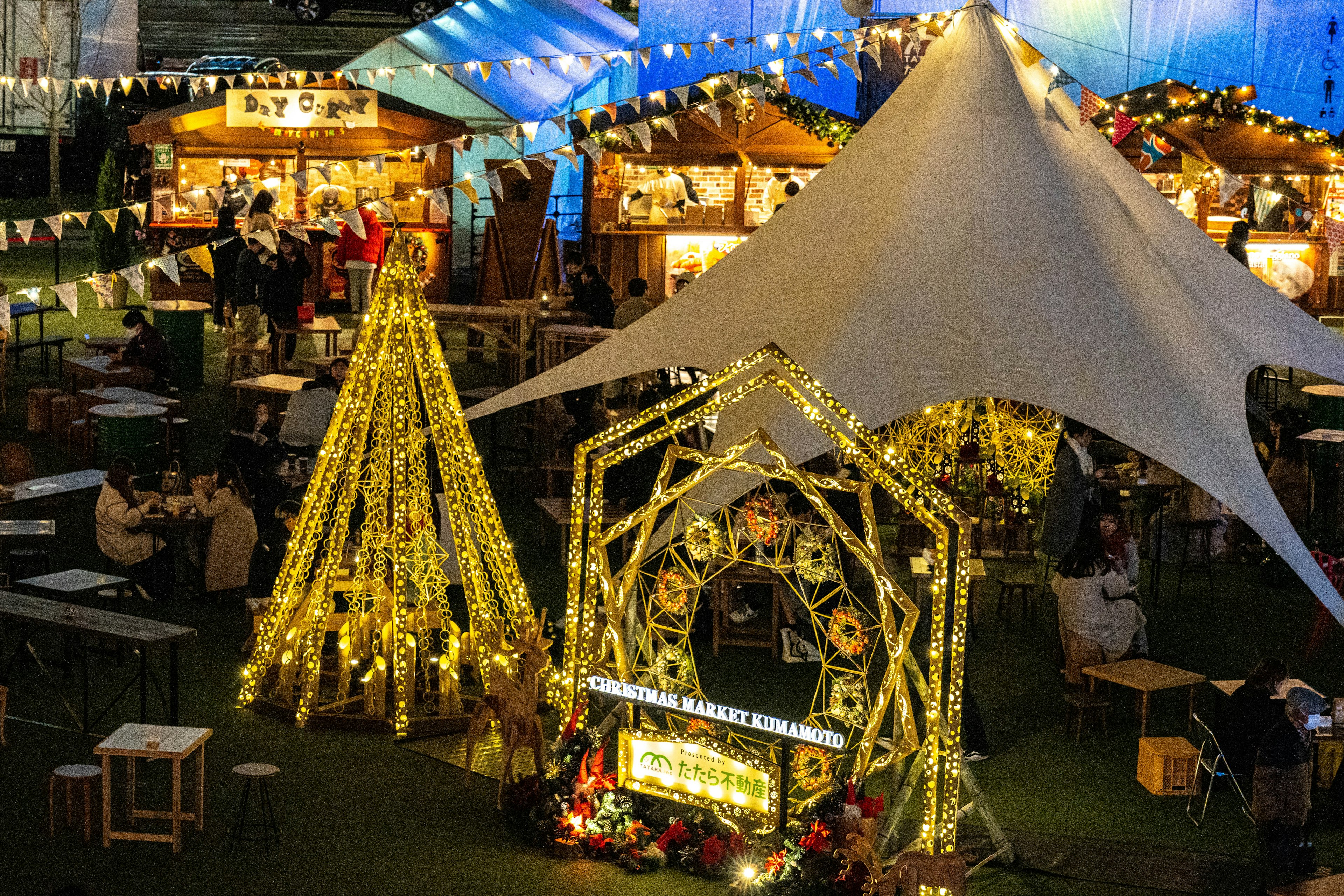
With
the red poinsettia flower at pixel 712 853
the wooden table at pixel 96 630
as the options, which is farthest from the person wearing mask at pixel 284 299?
the red poinsettia flower at pixel 712 853

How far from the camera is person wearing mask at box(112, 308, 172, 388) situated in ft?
50.4

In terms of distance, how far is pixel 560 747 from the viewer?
804 centimetres

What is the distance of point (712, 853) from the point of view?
24.6 feet

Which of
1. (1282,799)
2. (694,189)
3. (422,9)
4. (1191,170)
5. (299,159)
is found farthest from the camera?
(422,9)

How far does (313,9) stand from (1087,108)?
77.8 ft

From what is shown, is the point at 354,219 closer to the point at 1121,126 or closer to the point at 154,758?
the point at 154,758

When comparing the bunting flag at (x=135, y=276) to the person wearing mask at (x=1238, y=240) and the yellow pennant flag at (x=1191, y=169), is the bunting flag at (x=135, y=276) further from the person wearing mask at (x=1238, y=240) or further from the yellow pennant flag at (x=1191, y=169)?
the person wearing mask at (x=1238, y=240)

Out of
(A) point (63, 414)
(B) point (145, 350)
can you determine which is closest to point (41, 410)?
(A) point (63, 414)

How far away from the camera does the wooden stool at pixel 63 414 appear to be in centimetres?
1469

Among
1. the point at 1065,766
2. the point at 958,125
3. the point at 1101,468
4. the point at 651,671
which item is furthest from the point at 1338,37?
the point at 651,671

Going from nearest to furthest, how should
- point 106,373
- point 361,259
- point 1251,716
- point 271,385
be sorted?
point 1251,716 → point 271,385 → point 106,373 → point 361,259

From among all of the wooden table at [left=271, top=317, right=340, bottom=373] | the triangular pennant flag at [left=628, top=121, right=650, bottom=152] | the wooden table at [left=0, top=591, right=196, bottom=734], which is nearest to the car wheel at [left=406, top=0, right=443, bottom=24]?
the wooden table at [left=271, top=317, right=340, bottom=373]

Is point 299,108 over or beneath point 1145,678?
over

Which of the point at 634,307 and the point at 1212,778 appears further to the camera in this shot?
the point at 634,307
